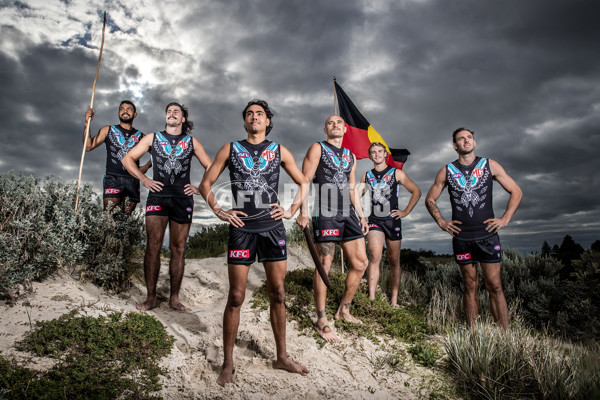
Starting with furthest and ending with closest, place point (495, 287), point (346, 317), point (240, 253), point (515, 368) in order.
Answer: point (346, 317) < point (495, 287) < point (515, 368) < point (240, 253)

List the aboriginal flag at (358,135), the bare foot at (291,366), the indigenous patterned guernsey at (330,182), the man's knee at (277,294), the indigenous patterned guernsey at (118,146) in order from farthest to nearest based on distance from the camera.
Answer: the aboriginal flag at (358,135) < the indigenous patterned guernsey at (118,146) < the indigenous patterned guernsey at (330,182) < the bare foot at (291,366) < the man's knee at (277,294)

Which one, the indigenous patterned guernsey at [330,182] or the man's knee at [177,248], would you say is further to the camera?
the man's knee at [177,248]

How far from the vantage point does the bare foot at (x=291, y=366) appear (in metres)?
4.03

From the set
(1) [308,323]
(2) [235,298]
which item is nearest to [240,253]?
(2) [235,298]

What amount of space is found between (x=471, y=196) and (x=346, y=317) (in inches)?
99.4

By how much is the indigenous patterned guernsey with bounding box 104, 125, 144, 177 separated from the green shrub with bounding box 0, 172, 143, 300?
68 centimetres

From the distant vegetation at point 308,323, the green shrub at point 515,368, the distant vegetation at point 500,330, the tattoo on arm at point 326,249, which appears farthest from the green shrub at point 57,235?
the green shrub at point 515,368

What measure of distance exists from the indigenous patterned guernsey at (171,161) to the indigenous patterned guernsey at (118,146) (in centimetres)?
111

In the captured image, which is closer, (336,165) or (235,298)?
(235,298)

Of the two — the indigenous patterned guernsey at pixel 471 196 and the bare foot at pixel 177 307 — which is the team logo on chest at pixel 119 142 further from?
the indigenous patterned guernsey at pixel 471 196

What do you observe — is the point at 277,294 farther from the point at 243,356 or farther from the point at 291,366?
the point at 243,356

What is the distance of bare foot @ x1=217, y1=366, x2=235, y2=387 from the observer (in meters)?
3.85

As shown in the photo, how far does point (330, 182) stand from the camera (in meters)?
5.24

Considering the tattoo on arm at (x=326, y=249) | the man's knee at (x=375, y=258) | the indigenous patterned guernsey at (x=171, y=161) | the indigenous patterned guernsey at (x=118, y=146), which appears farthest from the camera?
the indigenous patterned guernsey at (x=118, y=146)
